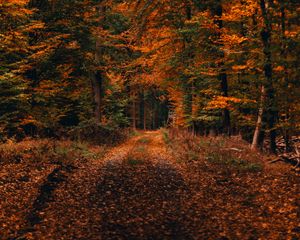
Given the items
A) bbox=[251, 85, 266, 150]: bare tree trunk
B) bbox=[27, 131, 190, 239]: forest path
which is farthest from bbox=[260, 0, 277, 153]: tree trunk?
bbox=[27, 131, 190, 239]: forest path

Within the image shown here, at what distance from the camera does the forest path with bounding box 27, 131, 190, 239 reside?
679 centimetres

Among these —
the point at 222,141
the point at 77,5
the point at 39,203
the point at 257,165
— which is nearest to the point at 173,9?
the point at 77,5

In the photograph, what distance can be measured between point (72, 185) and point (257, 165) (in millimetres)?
6441

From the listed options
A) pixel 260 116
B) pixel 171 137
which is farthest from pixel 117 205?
pixel 171 137

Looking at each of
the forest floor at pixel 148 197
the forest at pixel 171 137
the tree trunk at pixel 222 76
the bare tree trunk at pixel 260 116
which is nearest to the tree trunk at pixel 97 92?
the forest at pixel 171 137

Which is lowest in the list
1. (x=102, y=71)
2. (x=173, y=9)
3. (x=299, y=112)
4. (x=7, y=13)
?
(x=299, y=112)

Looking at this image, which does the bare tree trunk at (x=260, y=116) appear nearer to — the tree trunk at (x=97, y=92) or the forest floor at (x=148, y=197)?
the forest floor at (x=148, y=197)

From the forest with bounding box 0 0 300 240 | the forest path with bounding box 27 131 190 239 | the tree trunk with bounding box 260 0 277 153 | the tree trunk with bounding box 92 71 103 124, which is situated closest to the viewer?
the forest path with bounding box 27 131 190 239

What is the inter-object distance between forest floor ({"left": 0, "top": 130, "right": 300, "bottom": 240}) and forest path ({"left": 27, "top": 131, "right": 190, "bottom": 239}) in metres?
0.02

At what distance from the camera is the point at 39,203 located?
8.47 meters

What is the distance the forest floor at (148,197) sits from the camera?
689cm

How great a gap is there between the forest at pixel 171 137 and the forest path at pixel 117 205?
4 centimetres

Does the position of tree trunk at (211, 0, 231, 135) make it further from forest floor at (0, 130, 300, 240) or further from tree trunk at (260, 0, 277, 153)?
forest floor at (0, 130, 300, 240)

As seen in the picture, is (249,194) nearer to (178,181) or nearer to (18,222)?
(178,181)
